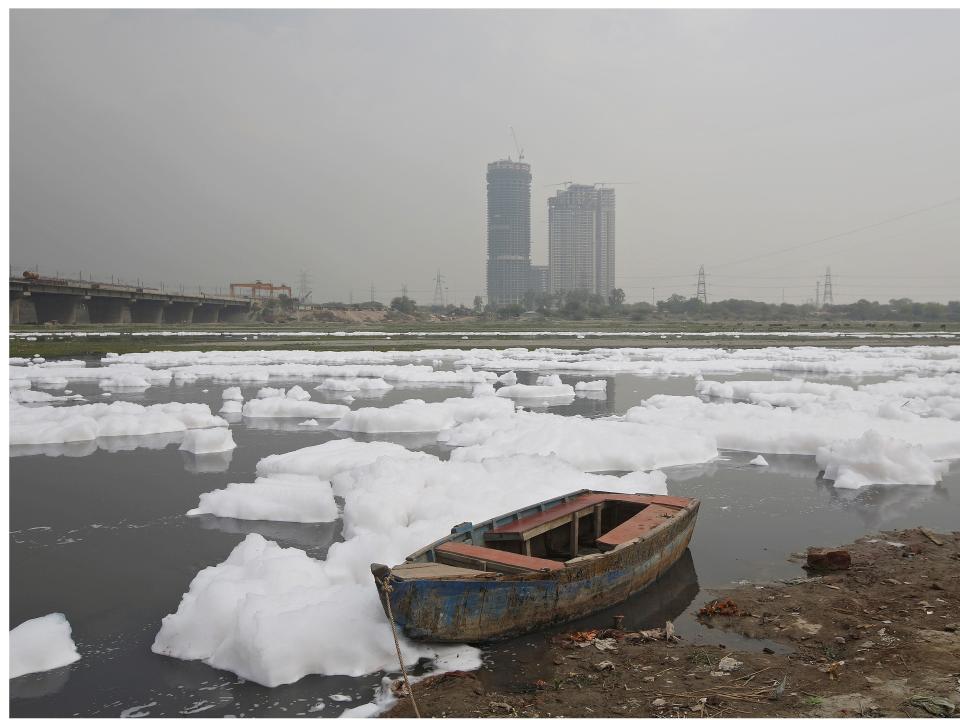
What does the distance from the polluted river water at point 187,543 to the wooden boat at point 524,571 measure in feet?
0.82

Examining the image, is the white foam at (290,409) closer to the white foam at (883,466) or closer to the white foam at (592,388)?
the white foam at (592,388)

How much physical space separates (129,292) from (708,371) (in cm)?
6603

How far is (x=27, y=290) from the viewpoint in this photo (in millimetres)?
64938

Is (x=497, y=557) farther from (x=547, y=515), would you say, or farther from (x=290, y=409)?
(x=290, y=409)

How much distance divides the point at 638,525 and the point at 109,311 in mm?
83333

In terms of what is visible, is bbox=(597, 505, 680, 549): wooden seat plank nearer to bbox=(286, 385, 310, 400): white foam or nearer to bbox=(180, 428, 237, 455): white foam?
bbox=(180, 428, 237, 455): white foam

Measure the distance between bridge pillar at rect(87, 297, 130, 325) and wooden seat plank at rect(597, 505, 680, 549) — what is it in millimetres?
81318

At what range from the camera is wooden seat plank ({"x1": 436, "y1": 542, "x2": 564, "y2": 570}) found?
6.65m

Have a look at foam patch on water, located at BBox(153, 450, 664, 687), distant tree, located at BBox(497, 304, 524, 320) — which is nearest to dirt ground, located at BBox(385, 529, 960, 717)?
foam patch on water, located at BBox(153, 450, 664, 687)

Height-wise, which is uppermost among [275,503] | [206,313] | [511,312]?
[511,312]

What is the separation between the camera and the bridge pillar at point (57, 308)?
239 ft

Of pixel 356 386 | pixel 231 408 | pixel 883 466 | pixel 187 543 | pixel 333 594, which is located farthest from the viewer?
pixel 356 386

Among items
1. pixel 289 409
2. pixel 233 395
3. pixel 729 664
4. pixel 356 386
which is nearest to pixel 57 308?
pixel 356 386

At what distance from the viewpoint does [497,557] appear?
22.4ft
